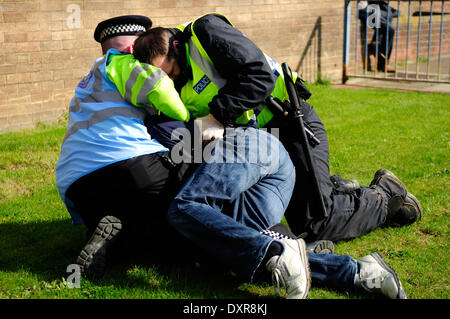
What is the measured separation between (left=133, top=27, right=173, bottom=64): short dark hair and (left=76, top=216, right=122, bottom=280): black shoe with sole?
1023mm

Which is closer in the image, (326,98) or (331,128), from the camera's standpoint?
(331,128)

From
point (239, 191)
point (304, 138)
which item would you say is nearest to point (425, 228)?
point (304, 138)

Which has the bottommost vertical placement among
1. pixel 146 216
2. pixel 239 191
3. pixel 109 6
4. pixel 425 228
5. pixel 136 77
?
pixel 425 228

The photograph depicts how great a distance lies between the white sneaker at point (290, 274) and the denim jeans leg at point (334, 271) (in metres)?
0.30

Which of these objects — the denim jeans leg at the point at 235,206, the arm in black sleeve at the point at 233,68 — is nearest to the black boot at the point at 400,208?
the denim jeans leg at the point at 235,206

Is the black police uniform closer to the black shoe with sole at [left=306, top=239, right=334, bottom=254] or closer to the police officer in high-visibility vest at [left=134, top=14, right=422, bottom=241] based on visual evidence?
the police officer in high-visibility vest at [left=134, top=14, right=422, bottom=241]

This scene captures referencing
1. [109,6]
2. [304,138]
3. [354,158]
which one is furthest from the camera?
[109,6]

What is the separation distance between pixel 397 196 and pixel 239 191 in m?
1.58

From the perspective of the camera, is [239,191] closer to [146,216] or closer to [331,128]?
[146,216]

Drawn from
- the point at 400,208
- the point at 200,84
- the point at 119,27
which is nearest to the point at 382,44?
the point at 400,208

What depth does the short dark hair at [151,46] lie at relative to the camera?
3.46m

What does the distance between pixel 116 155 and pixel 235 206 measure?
0.76 meters

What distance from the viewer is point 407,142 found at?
6574 millimetres

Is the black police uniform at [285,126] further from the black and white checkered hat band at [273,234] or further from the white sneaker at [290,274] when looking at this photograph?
the white sneaker at [290,274]
